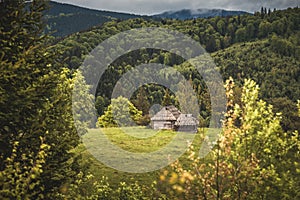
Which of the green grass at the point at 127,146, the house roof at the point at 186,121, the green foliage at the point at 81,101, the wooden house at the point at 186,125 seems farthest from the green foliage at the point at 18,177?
the green foliage at the point at 81,101

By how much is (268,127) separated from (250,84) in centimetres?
147

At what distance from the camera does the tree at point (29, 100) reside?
1370 centimetres

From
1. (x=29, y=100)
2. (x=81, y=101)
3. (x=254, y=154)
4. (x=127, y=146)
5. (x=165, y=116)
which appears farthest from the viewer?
(x=81, y=101)

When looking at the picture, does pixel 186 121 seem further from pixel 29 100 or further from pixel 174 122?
pixel 29 100

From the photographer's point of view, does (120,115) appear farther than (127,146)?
Yes

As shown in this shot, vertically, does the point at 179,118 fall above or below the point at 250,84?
below

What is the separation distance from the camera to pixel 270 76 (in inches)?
7653

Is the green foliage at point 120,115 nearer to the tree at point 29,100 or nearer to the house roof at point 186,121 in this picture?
the house roof at point 186,121

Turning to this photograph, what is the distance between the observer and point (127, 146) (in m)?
44.3

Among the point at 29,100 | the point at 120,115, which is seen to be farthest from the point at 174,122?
the point at 29,100

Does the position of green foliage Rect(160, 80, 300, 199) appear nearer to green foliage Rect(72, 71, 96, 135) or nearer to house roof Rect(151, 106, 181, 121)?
house roof Rect(151, 106, 181, 121)

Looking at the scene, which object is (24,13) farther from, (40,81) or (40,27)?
(40,81)

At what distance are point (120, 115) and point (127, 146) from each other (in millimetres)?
46816

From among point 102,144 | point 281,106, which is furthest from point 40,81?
point 281,106
